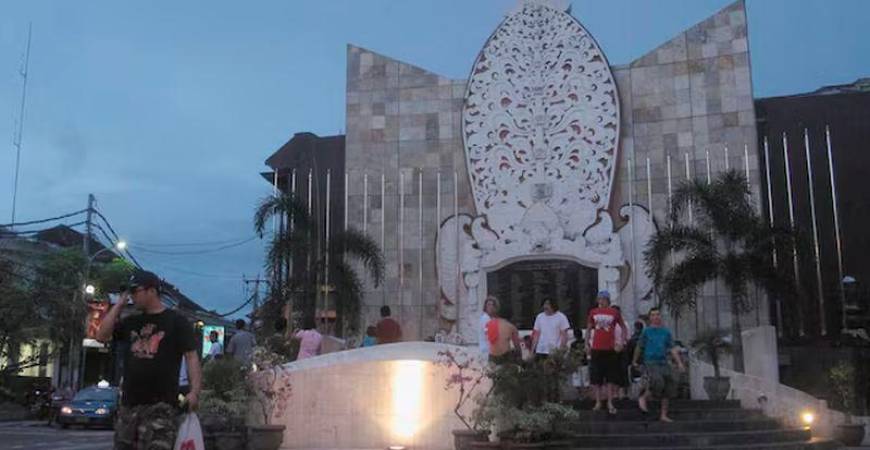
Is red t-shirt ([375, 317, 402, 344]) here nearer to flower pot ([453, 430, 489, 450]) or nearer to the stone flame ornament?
flower pot ([453, 430, 489, 450])

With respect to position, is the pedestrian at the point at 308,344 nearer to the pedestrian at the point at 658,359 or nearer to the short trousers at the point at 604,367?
the short trousers at the point at 604,367

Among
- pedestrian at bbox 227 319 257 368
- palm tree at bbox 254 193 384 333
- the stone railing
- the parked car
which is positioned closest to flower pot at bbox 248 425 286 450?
pedestrian at bbox 227 319 257 368

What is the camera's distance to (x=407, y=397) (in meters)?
11.1

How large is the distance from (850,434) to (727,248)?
215 inches

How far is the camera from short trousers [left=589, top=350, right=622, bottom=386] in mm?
10391

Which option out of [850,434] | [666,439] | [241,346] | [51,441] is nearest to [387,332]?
[241,346]

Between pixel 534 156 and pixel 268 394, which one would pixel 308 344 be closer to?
pixel 268 394

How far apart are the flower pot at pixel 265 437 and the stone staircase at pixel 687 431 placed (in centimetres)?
356

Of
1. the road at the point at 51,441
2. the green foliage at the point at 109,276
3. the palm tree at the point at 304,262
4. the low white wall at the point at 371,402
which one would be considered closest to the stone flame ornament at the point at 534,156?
the palm tree at the point at 304,262

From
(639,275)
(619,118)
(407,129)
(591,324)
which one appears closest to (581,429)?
(591,324)

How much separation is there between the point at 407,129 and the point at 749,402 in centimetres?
1244

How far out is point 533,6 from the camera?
21656 mm

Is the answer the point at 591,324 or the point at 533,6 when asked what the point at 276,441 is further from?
the point at 533,6

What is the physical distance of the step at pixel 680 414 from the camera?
1082 cm
